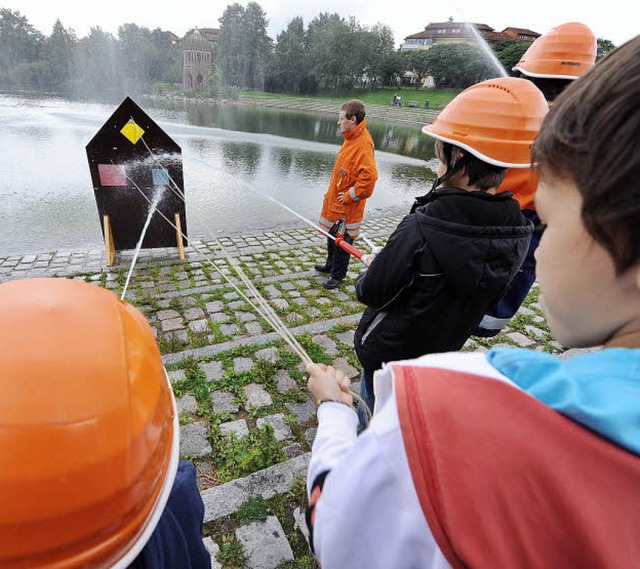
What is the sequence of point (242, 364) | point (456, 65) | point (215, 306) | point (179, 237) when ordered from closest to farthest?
point (242, 364) < point (215, 306) < point (179, 237) < point (456, 65)

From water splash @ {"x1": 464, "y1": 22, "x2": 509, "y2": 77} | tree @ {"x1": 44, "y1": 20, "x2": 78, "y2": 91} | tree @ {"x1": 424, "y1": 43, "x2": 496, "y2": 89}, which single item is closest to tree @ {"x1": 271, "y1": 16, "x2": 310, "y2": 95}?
tree @ {"x1": 424, "y1": 43, "x2": 496, "y2": 89}

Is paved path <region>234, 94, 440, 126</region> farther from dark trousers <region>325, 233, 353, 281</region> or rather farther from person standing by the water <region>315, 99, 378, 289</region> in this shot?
dark trousers <region>325, 233, 353, 281</region>

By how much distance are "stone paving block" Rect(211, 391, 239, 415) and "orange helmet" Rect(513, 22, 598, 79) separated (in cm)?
374

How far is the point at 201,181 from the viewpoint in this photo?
11.5 m

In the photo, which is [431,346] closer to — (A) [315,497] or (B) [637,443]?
(A) [315,497]

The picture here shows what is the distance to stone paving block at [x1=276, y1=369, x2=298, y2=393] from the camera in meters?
3.36

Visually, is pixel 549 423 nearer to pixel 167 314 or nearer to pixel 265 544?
pixel 265 544

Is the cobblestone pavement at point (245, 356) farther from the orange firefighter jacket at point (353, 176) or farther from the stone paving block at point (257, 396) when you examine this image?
the orange firefighter jacket at point (353, 176)

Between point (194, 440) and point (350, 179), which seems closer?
point (194, 440)

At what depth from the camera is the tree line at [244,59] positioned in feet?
177

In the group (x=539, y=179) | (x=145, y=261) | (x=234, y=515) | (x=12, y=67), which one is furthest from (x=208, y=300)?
(x=12, y=67)

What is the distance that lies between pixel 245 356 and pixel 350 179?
2.69 m

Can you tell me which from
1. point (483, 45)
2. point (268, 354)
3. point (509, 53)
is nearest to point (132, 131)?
point (268, 354)

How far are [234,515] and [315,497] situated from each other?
1.68m
